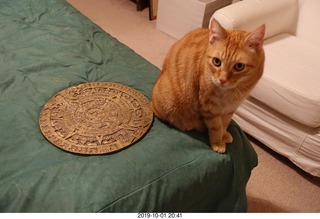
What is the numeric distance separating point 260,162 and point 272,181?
0.44ft

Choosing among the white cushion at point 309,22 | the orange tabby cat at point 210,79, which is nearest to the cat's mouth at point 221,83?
the orange tabby cat at point 210,79

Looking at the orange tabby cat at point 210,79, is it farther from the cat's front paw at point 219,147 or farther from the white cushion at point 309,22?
the white cushion at point 309,22

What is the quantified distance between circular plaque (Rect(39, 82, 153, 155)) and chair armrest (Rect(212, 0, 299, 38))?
0.76 metres

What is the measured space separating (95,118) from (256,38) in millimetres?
638

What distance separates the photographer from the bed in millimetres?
845

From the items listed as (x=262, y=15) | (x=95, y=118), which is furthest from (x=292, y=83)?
(x=95, y=118)

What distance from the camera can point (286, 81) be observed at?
1443 millimetres

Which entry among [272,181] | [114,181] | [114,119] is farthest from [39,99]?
[272,181]

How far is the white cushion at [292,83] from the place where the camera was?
Answer: 138 cm

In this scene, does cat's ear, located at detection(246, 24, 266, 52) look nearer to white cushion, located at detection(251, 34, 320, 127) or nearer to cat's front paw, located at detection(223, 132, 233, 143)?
cat's front paw, located at detection(223, 132, 233, 143)

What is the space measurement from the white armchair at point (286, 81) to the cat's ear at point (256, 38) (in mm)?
594

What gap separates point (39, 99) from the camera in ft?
3.79

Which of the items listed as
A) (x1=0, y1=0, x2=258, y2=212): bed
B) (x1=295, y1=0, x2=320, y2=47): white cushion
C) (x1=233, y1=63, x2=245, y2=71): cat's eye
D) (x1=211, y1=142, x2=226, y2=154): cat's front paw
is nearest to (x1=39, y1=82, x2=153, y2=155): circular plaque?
(x1=0, y1=0, x2=258, y2=212): bed

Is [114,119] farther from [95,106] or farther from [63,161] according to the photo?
[63,161]
